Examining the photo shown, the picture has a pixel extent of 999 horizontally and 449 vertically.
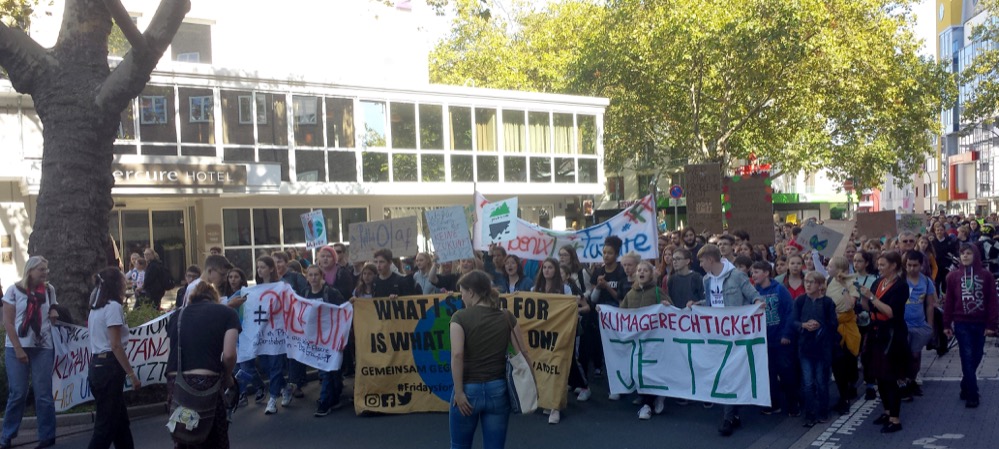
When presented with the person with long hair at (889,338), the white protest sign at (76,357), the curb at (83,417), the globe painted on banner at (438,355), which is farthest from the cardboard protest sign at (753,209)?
the white protest sign at (76,357)

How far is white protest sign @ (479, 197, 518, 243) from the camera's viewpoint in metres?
12.4

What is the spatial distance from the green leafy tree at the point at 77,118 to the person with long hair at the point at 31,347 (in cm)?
225

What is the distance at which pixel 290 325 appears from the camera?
9.65m

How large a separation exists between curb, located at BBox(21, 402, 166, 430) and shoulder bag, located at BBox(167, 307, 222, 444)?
407 cm

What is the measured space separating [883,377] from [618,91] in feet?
91.5

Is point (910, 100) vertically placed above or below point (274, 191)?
above

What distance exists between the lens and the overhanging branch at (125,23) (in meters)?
9.74

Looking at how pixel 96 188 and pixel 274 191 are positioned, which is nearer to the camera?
pixel 96 188

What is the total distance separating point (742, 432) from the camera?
8.03m

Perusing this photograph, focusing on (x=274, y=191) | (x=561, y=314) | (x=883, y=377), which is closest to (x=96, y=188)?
(x=561, y=314)

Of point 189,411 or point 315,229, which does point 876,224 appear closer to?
point 315,229

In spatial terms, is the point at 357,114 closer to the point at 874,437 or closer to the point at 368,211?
the point at 368,211

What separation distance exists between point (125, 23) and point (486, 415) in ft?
22.2

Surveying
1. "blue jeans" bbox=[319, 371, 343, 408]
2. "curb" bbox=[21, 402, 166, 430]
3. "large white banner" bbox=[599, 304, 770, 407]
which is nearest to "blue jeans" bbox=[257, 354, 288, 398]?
"blue jeans" bbox=[319, 371, 343, 408]
